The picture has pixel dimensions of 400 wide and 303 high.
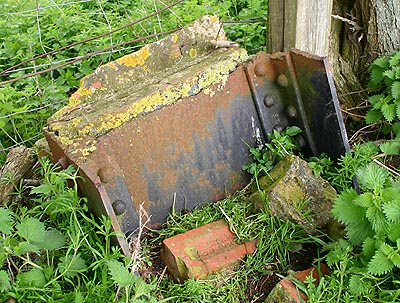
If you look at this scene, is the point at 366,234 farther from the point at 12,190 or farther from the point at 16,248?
the point at 12,190

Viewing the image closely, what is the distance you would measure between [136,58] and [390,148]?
4.99 feet

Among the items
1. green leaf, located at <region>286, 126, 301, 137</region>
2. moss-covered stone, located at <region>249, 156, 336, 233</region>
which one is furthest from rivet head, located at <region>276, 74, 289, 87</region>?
A: moss-covered stone, located at <region>249, 156, 336, 233</region>

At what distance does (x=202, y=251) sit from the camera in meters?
2.56

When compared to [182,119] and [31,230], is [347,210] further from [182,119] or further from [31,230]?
[31,230]

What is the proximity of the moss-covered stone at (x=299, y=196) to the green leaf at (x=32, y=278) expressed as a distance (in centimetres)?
109

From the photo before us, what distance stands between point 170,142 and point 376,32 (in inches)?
68.1

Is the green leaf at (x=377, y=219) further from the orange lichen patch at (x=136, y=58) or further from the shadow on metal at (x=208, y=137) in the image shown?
the orange lichen patch at (x=136, y=58)

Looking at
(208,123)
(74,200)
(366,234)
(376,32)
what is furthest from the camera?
(376,32)

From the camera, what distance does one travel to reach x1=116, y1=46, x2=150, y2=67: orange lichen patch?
2.83m

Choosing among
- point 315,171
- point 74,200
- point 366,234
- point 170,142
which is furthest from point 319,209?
point 74,200

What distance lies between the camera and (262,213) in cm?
267

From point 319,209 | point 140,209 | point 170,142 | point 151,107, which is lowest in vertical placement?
point 319,209

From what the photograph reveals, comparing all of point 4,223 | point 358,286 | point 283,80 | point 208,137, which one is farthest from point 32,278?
point 283,80

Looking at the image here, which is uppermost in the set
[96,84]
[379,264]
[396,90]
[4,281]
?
[96,84]
